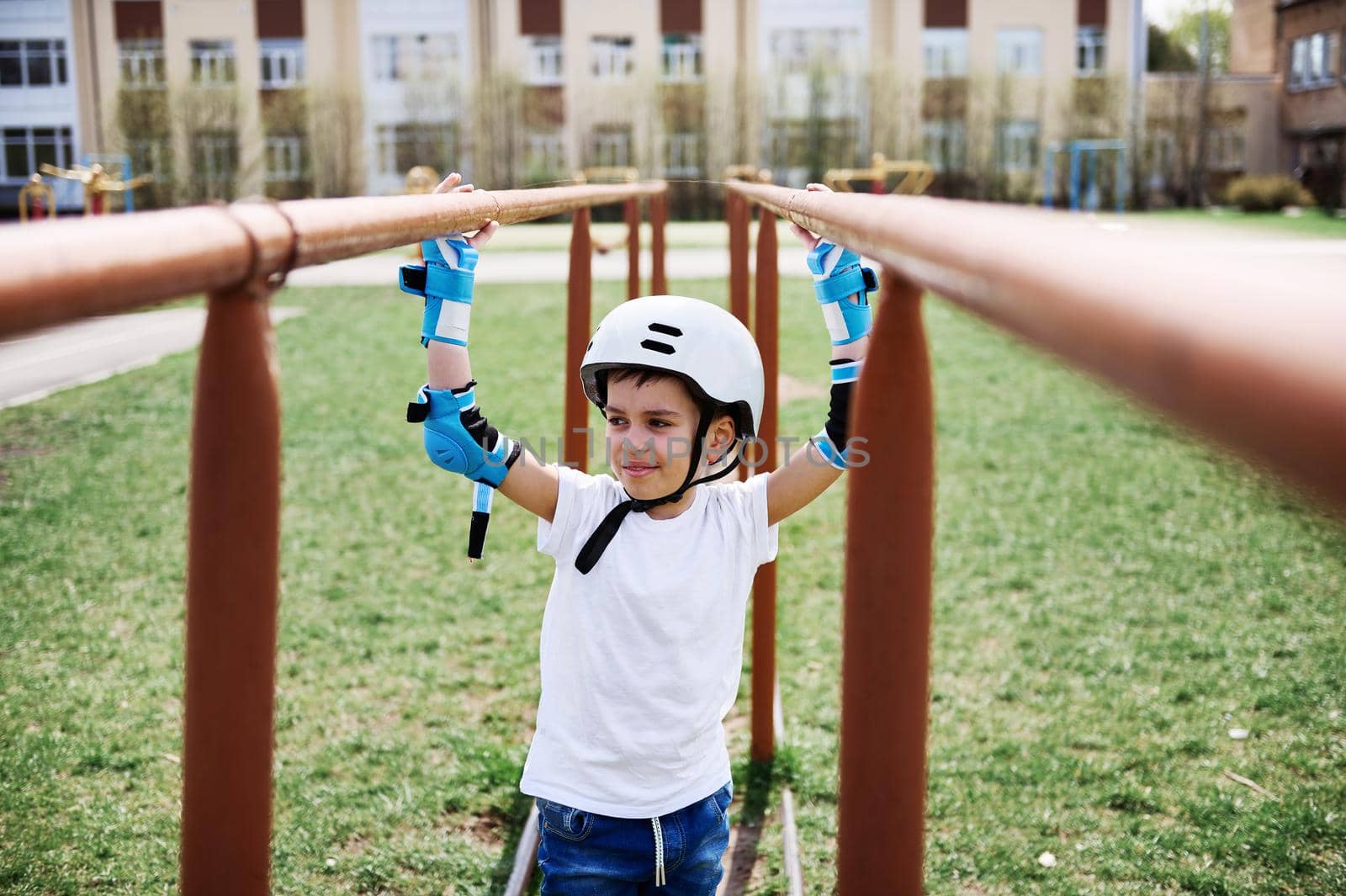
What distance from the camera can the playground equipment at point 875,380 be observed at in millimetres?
446

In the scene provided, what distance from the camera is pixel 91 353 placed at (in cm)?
1205

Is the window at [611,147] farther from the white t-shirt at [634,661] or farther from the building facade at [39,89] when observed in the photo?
the white t-shirt at [634,661]

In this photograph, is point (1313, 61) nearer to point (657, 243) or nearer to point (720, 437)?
point (657, 243)

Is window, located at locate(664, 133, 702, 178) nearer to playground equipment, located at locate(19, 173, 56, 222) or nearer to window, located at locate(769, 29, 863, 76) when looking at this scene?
window, located at locate(769, 29, 863, 76)

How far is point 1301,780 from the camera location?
3859mm

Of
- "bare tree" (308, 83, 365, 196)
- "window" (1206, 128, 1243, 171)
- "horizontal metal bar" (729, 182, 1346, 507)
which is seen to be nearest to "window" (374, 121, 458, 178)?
"bare tree" (308, 83, 365, 196)

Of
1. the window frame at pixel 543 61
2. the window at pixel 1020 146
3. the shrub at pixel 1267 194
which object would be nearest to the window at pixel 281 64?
the window frame at pixel 543 61

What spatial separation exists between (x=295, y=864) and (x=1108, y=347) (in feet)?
10.9

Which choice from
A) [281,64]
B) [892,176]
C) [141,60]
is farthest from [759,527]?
[141,60]

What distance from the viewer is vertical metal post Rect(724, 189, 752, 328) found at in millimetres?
3844

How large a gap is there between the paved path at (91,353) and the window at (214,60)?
2792 cm

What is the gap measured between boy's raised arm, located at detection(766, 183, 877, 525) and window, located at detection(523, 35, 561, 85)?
3955cm

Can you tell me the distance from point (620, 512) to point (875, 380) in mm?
1093

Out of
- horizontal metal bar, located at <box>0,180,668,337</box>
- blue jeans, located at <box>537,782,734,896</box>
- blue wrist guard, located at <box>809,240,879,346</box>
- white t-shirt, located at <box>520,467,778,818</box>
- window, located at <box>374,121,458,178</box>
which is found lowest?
blue jeans, located at <box>537,782,734,896</box>
